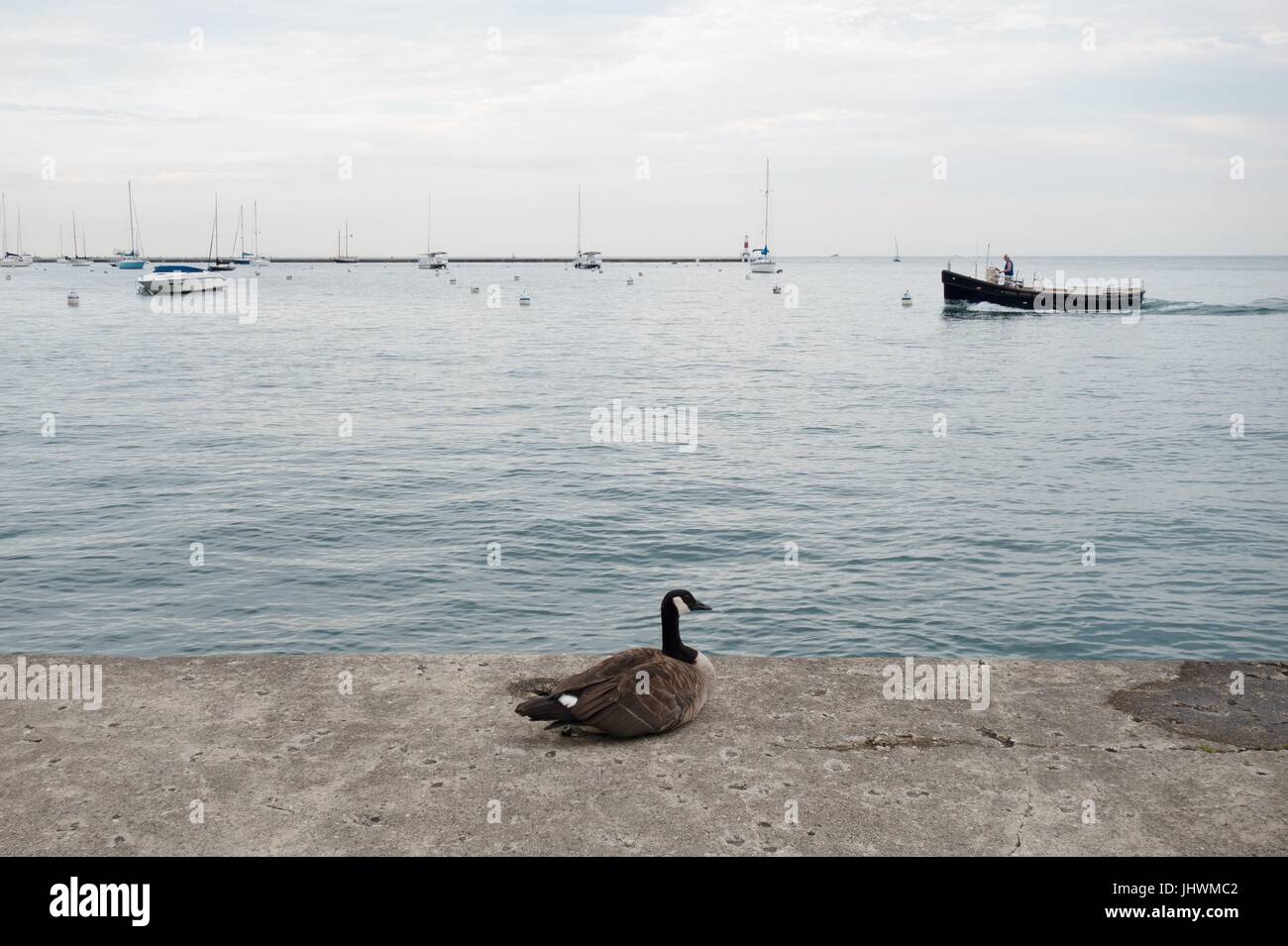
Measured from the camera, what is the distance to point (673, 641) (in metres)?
5.64

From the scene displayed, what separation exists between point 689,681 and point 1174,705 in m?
2.54

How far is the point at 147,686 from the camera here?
17.9ft

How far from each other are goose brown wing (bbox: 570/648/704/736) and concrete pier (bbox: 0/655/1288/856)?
4.2 inches

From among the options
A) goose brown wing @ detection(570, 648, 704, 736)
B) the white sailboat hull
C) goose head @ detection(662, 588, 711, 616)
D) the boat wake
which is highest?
the white sailboat hull

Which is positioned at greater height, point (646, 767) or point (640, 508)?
point (646, 767)

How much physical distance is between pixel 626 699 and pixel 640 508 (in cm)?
1508

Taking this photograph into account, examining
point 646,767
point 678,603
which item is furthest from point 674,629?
point 646,767

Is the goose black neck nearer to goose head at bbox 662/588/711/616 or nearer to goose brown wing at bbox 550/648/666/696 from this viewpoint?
goose head at bbox 662/588/711/616

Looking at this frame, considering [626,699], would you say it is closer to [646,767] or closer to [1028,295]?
[646,767]

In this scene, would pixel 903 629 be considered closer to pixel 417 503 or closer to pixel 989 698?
pixel 989 698

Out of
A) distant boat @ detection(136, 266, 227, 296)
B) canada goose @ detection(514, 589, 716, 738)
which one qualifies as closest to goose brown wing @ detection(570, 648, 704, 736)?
canada goose @ detection(514, 589, 716, 738)

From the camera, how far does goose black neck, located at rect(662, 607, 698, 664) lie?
5531 mm

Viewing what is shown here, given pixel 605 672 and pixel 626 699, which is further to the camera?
pixel 605 672
